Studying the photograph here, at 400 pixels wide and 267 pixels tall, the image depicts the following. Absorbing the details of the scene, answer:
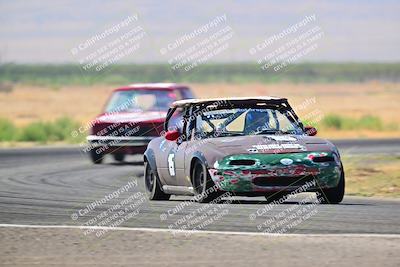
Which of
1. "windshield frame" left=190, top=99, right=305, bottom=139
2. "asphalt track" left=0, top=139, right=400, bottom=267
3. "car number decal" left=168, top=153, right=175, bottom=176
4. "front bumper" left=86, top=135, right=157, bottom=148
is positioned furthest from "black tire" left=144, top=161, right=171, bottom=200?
"front bumper" left=86, top=135, right=157, bottom=148

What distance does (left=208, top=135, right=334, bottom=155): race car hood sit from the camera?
16.6 meters

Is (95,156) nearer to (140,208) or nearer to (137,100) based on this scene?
(137,100)

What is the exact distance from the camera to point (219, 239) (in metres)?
13.0

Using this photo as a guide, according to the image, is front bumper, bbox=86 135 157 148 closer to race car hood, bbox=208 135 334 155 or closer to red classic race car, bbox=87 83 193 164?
red classic race car, bbox=87 83 193 164

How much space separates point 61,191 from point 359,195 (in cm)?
483

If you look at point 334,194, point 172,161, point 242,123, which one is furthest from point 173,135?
point 334,194

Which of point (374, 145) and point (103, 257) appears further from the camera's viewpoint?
point (374, 145)

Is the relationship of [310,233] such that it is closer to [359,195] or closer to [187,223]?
[187,223]

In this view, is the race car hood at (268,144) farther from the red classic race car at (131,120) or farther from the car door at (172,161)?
the red classic race car at (131,120)

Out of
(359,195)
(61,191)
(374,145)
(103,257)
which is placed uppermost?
(103,257)

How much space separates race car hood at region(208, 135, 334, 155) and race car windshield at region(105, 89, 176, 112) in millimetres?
11693

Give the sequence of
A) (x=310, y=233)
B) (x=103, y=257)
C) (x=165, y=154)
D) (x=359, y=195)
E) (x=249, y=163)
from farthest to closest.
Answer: (x=359, y=195) → (x=165, y=154) → (x=249, y=163) → (x=310, y=233) → (x=103, y=257)

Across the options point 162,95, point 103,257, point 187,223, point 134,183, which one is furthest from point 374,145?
point 103,257

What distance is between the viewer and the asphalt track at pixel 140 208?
14323 millimetres
